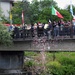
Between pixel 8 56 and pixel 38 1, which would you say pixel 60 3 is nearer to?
pixel 38 1

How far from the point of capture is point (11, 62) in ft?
143

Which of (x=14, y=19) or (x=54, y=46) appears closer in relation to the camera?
(x=54, y=46)

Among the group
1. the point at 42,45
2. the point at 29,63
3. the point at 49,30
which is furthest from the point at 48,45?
A: the point at 29,63

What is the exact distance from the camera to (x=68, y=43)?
3447cm

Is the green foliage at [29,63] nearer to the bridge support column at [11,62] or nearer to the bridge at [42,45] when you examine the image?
the bridge support column at [11,62]

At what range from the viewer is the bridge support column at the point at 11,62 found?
140ft

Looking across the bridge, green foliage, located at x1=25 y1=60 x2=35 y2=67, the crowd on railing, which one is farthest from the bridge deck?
green foliage, located at x1=25 y1=60 x2=35 y2=67

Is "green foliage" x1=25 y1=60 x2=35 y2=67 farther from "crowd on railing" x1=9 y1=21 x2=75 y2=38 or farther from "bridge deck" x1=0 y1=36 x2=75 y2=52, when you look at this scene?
"crowd on railing" x1=9 y1=21 x2=75 y2=38

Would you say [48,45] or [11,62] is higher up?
[48,45]

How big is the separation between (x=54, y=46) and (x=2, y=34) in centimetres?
515

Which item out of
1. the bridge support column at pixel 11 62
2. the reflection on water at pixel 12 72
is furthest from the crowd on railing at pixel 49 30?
the reflection on water at pixel 12 72

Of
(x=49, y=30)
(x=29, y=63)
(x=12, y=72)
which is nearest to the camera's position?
(x=49, y=30)

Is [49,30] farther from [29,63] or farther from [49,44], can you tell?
[29,63]

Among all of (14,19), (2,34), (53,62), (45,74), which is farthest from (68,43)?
(14,19)
